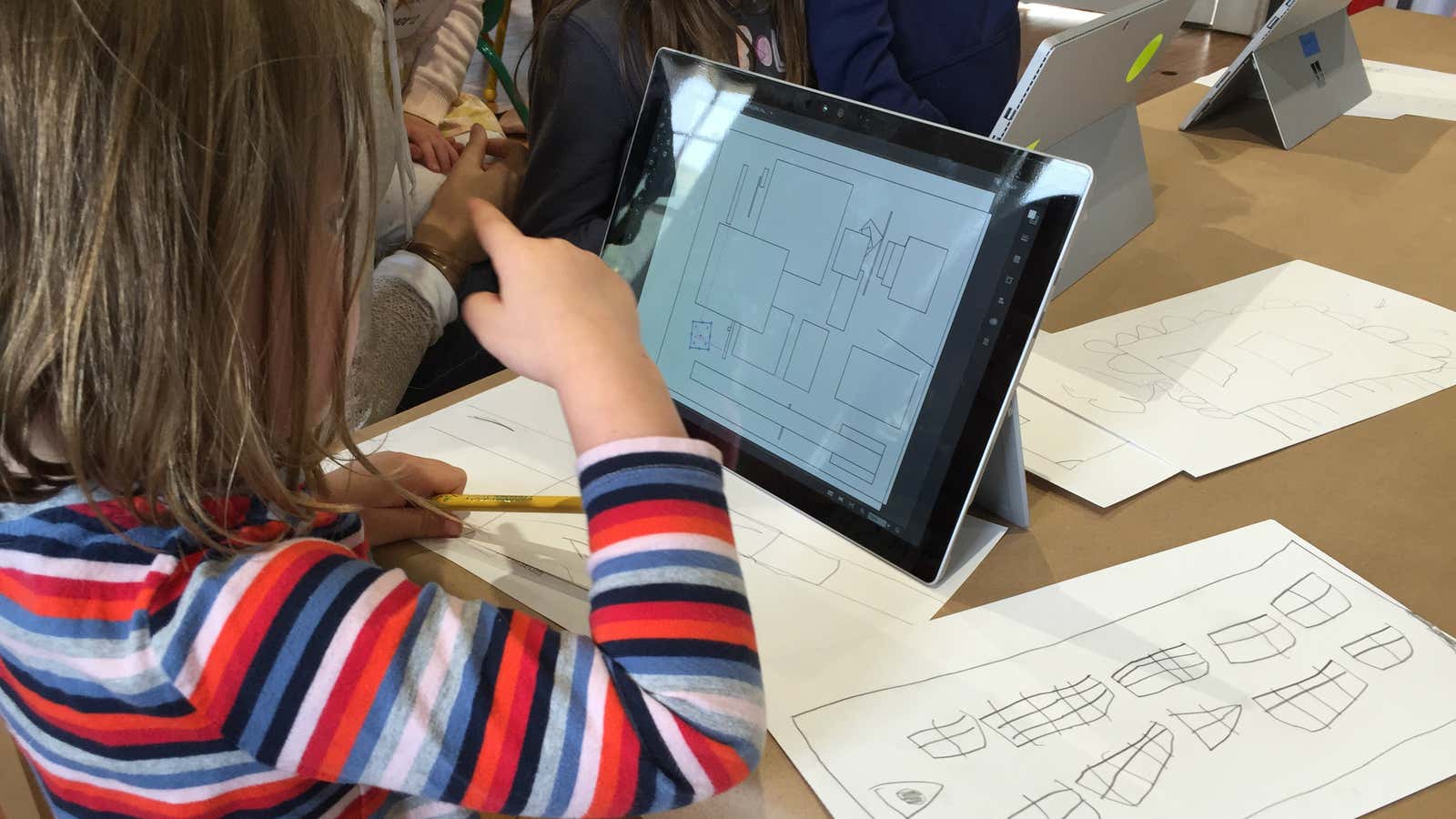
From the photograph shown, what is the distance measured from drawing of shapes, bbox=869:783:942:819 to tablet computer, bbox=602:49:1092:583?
0.15 m

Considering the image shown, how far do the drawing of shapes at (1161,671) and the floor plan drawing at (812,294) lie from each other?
168mm

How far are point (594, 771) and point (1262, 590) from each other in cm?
41

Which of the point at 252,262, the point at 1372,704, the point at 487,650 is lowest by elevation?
the point at 1372,704

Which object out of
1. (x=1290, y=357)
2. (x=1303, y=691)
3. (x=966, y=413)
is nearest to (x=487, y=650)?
(x=966, y=413)

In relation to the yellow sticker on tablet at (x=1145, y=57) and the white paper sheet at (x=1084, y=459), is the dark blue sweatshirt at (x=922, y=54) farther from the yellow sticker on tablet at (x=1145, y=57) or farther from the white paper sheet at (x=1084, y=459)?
the white paper sheet at (x=1084, y=459)

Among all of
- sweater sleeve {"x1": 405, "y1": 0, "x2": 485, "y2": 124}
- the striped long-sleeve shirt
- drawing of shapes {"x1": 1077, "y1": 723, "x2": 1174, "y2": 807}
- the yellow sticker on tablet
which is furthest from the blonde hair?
sweater sleeve {"x1": 405, "y1": 0, "x2": 485, "y2": 124}

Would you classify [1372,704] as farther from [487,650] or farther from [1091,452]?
[487,650]

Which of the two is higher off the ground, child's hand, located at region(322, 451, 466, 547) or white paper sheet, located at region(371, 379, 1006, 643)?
child's hand, located at region(322, 451, 466, 547)

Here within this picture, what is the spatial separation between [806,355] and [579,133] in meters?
0.48

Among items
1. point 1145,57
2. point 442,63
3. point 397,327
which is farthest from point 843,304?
point 442,63

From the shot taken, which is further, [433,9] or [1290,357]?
[433,9]

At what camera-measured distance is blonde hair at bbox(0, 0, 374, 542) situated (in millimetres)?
393

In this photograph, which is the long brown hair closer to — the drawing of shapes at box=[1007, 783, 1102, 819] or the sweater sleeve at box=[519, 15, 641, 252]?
the sweater sleeve at box=[519, 15, 641, 252]

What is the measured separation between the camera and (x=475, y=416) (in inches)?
32.2
